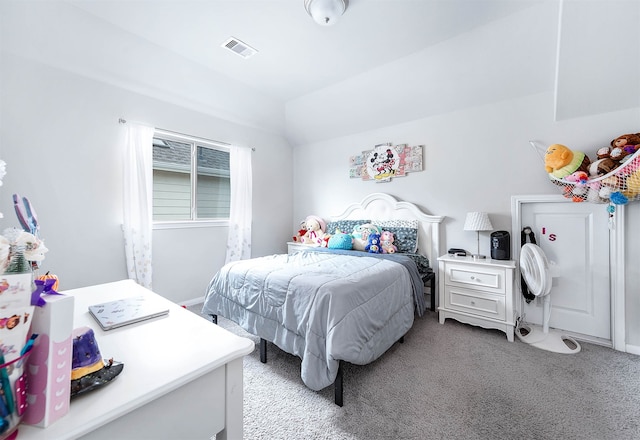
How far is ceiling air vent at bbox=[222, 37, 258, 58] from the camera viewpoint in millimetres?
2457

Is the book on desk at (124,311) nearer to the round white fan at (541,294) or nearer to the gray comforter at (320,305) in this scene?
the gray comforter at (320,305)

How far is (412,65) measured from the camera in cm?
272

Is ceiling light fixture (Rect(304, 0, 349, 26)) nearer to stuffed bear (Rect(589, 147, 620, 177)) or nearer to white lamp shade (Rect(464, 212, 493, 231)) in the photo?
white lamp shade (Rect(464, 212, 493, 231))

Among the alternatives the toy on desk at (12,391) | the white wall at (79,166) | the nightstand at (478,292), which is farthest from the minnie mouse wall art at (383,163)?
the toy on desk at (12,391)

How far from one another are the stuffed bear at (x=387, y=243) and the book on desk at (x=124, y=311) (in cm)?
250

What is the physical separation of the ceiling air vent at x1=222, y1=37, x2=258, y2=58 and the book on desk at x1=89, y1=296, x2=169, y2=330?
8.07ft

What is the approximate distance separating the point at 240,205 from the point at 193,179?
0.69m

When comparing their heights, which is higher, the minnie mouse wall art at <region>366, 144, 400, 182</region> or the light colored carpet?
the minnie mouse wall art at <region>366, 144, 400, 182</region>

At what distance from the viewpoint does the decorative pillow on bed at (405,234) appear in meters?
3.07

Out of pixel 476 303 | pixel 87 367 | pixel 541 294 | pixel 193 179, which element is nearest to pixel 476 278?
pixel 476 303

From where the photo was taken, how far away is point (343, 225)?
371 centimetres

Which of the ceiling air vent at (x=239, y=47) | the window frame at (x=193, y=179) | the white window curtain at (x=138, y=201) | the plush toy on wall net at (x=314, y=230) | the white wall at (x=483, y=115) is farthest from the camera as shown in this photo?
the plush toy on wall net at (x=314, y=230)

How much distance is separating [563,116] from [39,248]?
140 inches

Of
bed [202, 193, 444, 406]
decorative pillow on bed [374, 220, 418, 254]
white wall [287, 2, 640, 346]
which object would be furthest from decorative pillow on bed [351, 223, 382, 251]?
white wall [287, 2, 640, 346]
